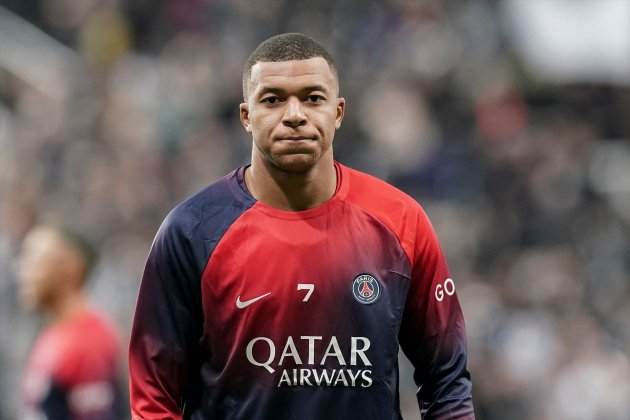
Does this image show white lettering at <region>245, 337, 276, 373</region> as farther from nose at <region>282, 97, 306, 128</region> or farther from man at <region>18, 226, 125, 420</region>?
man at <region>18, 226, 125, 420</region>

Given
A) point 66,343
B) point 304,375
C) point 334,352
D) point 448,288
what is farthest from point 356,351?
point 66,343

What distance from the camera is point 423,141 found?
529 inches

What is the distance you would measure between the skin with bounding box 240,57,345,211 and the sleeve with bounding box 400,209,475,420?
0.41 meters

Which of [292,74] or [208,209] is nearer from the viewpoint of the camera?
[292,74]

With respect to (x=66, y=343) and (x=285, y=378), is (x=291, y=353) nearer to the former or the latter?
(x=285, y=378)

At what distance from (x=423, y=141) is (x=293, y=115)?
8.80 meters

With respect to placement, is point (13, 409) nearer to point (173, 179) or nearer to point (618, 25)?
point (173, 179)

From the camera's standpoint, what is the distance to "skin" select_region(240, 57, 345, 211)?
473 centimetres

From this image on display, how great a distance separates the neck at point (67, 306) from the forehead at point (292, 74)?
3.27 meters

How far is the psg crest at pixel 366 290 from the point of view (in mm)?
4832

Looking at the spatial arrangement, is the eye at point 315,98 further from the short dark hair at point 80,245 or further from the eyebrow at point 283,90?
the short dark hair at point 80,245

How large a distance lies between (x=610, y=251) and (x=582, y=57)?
8.31 ft

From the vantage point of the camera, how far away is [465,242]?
42.1 feet

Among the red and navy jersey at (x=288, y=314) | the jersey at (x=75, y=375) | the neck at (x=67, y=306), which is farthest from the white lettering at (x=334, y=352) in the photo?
the neck at (x=67, y=306)
